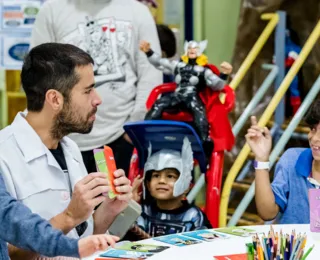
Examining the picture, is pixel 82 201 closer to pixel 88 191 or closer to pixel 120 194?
pixel 88 191

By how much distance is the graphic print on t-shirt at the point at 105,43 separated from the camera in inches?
147

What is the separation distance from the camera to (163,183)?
352 centimetres

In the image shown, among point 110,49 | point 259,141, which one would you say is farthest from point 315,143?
point 110,49

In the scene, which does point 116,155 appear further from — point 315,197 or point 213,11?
point 213,11

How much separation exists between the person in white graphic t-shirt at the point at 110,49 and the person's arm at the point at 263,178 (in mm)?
981

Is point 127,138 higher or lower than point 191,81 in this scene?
lower

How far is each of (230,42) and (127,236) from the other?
2.70 meters

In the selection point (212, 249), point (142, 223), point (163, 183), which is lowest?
point (142, 223)

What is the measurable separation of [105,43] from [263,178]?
122 cm

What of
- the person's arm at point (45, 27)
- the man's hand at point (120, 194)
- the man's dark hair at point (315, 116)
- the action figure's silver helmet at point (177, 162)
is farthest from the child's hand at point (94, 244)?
the person's arm at point (45, 27)

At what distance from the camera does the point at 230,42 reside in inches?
223

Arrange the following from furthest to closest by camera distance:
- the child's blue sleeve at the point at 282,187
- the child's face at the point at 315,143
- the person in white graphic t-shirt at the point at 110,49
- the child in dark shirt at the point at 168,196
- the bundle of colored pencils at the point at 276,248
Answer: the person in white graphic t-shirt at the point at 110,49, the child in dark shirt at the point at 168,196, the child's blue sleeve at the point at 282,187, the child's face at the point at 315,143, the bundle of colored pencils at the point at 276,248

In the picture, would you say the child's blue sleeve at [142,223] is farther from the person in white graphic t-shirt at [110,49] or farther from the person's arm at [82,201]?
the person's arm at [82,201]

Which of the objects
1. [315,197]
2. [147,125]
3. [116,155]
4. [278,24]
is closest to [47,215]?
[315,197]
